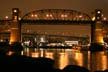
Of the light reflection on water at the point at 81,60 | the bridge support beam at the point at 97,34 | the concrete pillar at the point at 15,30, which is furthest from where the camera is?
the concrete pillar at the point at 15,30

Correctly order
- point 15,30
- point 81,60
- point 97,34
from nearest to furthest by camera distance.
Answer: point 81,60 < point 97,34 < point 15,30

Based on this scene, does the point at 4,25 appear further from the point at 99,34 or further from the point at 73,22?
the point at 99,34

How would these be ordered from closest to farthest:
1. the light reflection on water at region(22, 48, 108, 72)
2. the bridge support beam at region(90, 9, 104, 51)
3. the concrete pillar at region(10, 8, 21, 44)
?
1. the light reflection on water at region(22, 48, 108, 72)
2. the bridge support beam at region(90, 9, 104, 51)
3. the concrete pillar at region(10, 8, 21, 44)

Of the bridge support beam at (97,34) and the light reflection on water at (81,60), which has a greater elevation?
the bridge support beam at (97,34)

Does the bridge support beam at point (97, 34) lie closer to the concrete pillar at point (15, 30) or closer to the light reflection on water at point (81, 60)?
the concrete pillar at point (15, 30)

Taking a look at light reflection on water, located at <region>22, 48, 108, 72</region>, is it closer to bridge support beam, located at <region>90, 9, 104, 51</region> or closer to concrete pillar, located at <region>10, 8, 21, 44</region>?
bridge support beam, located at <region>90, 9, 104, 51</region>

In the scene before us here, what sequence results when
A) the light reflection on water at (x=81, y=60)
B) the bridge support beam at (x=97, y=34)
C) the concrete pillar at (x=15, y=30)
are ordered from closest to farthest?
the light reflection on water at (x=81, y=60) → the bridge support beam at (x=97, y=34) → the concrete pillar at (x=15, y=30)

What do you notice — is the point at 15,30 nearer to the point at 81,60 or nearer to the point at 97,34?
the point at 97,34

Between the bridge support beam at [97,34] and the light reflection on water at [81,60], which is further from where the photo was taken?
the bridge support beam at [97,34]

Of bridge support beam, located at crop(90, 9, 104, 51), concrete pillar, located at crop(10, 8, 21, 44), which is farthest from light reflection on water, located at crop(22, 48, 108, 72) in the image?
concrete pillar, located at crop(10, 8, 21, 44)

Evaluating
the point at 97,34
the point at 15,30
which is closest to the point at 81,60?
the point at 97,34

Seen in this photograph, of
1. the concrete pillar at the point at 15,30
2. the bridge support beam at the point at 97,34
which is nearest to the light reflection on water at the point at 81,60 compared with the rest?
the bridge support beam at the point at 97,34

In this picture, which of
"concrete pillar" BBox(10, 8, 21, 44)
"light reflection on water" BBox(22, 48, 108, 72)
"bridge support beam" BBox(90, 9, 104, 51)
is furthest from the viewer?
"concrete pillar" BBox(10, 8, 21, 44)

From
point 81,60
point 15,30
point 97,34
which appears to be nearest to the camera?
point 81,60
